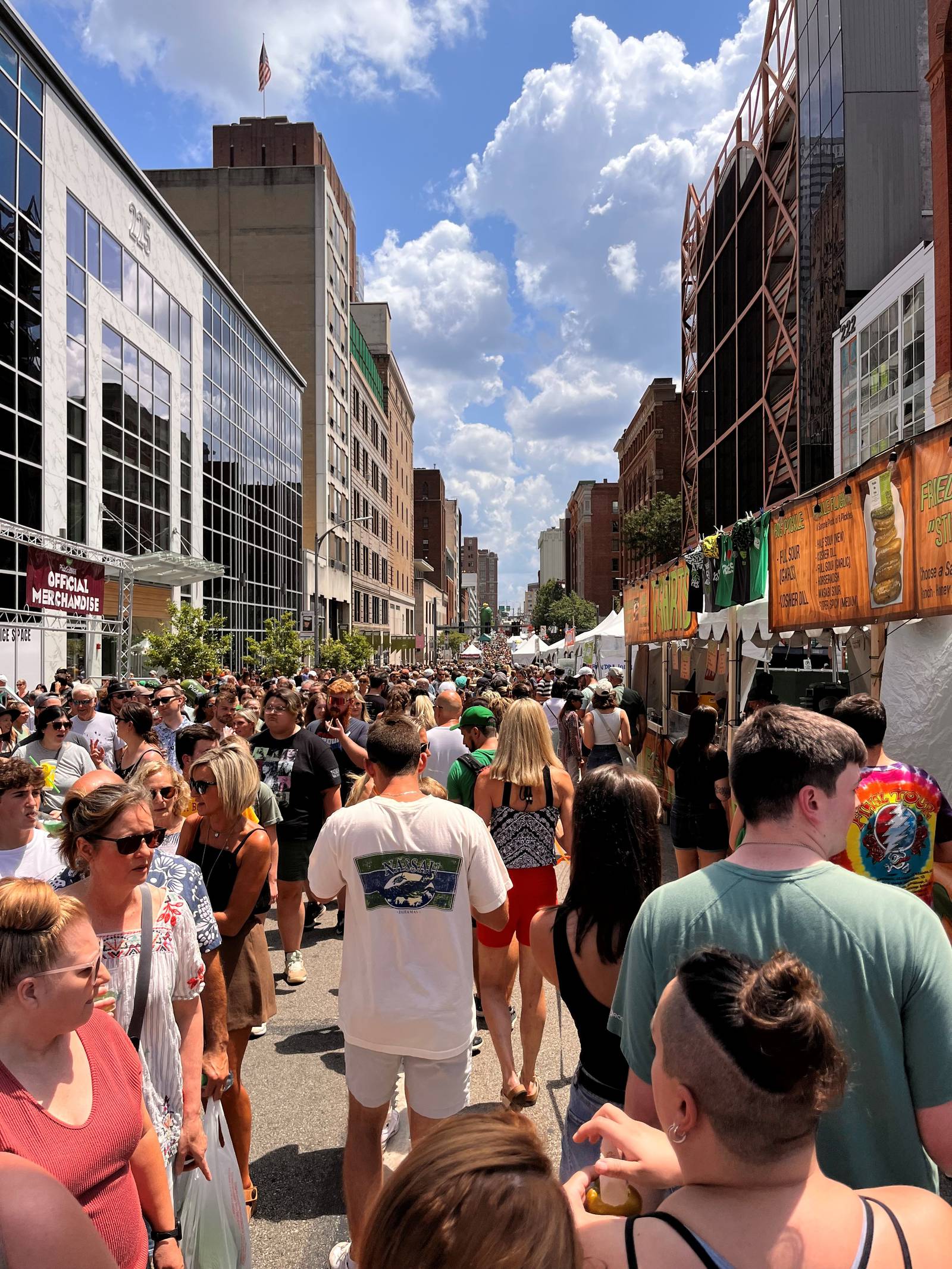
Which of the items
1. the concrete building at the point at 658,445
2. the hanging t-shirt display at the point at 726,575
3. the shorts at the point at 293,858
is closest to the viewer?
the shorts at the point at 293,858

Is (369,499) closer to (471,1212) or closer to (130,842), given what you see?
(130,842)

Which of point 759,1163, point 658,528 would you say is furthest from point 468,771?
point 658,528

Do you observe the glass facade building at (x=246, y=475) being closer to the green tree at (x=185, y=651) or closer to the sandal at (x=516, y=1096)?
the green tree at (x=185, y=651)

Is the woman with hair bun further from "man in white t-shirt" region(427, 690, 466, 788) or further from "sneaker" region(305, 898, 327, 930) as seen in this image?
"sneaker" region(305, 898, 327, 930)

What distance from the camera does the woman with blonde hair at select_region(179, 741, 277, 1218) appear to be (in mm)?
3723

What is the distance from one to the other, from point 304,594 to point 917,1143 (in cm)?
4520

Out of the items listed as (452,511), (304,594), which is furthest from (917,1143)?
(452,511)

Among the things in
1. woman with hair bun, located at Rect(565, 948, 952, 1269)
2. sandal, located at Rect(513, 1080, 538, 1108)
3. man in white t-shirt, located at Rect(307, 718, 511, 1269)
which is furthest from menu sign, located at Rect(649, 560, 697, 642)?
woman with hair bun, located at Rect(565, 948, 952, 1269)

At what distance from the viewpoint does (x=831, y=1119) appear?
1.80 m

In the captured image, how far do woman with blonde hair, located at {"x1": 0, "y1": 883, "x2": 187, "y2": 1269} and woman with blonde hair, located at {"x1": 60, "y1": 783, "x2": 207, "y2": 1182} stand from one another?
493 mm

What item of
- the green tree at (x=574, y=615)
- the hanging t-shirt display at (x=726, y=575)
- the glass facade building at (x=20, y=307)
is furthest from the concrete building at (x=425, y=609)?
the hanging t-shirt display at (x=726, y=575)

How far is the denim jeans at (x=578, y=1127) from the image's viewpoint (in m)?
2.42

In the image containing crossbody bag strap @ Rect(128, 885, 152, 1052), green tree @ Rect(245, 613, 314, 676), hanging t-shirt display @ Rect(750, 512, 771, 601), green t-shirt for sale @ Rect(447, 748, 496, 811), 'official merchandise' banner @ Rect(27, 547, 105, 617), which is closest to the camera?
crossbody bag strap @ Rect(128, 885, 152, 1052)

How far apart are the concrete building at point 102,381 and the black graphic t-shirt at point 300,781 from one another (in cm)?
1104
